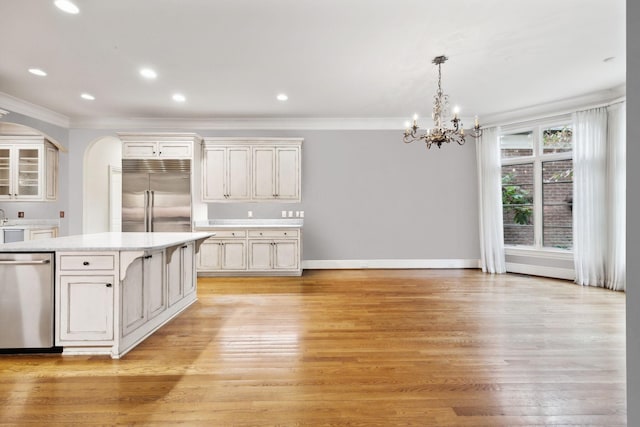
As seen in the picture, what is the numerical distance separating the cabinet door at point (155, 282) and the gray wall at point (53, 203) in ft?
13.9

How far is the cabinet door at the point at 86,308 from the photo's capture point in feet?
8.08

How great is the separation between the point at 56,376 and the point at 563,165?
702 cm

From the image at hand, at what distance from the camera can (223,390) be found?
2.00 meters

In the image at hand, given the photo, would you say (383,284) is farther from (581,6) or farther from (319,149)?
(581,6)

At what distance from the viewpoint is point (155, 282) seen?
3.00 m

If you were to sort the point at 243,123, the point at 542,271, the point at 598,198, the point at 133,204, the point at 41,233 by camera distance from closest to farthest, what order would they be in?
the point at 598,198 → the point at 133,204 → the point at 542,271 → the point at 41,233 → the point at 243,123

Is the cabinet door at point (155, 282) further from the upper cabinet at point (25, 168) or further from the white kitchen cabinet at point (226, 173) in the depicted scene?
the upper cabinet at point (25, 168)

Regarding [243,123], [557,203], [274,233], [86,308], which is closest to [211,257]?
[274,233]

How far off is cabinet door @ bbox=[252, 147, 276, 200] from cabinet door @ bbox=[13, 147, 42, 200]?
383 centimetres

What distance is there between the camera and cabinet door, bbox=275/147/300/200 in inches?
224

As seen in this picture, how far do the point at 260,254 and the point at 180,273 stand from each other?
1.99m

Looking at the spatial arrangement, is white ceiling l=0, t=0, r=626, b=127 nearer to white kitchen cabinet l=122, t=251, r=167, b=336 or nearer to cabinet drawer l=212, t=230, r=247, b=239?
cabinet drawer l=212, t=230, r=247, b=239

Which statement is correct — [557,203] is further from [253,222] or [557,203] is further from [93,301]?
Result: [93,301]

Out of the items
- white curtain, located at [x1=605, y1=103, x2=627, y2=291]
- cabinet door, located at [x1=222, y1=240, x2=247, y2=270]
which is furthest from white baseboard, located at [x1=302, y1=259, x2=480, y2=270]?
white curtain, located at [x1=605, y1=103, x2=627, y2=291]
